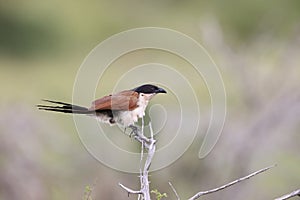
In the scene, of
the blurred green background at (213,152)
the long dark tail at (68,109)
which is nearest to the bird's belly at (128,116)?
the long dark tail at (68,109)

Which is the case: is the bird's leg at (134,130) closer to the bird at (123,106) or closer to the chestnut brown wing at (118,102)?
the bird at (123,106)

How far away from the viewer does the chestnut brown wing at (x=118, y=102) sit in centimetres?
328

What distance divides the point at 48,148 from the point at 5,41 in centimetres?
972

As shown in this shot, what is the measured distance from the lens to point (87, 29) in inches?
653

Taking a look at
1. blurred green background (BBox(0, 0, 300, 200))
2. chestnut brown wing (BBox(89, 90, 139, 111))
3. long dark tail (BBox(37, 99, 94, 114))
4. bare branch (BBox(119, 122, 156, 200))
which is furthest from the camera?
blurred green background (BBox(0, 0, 300, 200))

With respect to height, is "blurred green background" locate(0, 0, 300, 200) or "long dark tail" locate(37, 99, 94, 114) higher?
"blurred green background" locate(0, 0, 300, 200)

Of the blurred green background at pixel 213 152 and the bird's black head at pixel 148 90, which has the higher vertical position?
the blurred green background at pixel 213 152

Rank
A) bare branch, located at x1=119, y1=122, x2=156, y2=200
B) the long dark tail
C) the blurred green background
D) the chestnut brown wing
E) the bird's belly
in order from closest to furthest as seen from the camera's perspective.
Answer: bare branch, located at x1=119, y1=122, x2=156, y2=200
the long dark tail
the chestnut brown wing
the bird's belly
the blurred green background

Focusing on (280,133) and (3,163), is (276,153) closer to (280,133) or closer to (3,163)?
(280,133)

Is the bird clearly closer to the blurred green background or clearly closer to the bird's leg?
the bird's leg

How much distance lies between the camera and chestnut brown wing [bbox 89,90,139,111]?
3281 millimetres

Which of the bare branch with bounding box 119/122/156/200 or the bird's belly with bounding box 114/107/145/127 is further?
the bird's belly with bounding box 114/107/145/127

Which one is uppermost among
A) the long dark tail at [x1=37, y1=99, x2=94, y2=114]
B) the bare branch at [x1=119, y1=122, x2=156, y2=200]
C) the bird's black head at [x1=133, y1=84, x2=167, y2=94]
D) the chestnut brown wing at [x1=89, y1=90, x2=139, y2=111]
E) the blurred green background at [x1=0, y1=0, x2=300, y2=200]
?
the blurred green background at [x1=0, y1=0, x2=300, y2=200]

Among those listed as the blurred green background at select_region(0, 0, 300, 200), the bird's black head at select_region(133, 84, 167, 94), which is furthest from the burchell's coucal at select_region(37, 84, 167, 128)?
the blurred green background at select_region(0, 0, 300, 200)
